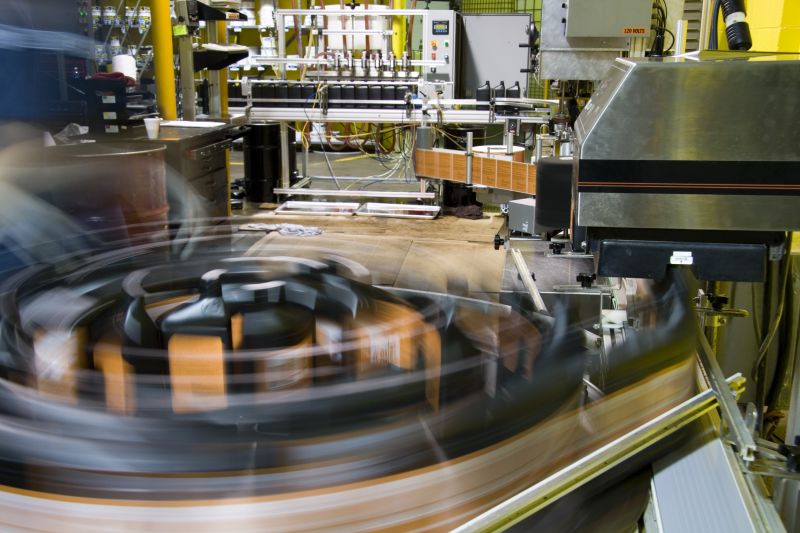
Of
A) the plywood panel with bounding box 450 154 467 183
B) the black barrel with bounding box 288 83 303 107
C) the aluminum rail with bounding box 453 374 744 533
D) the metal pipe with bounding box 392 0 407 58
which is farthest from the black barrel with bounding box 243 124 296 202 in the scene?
the aluminum rail with bounding box 453 374 744 533

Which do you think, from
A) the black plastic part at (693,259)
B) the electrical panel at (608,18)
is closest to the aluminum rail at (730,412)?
the black plastic part at (693,259)

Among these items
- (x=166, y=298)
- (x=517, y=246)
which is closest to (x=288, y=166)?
(x=517, y=246)

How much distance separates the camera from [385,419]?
1.13 m

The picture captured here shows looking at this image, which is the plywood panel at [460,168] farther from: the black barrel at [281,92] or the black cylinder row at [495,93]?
the black barrel at [281,92]

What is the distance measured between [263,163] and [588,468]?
5890 mm

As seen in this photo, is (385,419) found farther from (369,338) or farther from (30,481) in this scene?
(30,481)

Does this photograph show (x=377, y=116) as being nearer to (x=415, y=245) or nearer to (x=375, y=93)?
(x=375, y=93)

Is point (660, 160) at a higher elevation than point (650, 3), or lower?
lower

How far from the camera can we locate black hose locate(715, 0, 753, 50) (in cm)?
187

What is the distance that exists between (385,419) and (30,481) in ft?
1.75

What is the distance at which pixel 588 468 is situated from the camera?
1.19 metres

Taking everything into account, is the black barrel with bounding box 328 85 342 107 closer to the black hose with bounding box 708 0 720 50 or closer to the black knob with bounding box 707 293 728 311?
the black hose with bounding box 708 0 720 50

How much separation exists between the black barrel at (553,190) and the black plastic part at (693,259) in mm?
442

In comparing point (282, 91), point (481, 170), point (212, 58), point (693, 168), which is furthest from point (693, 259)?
point (282, 91)
